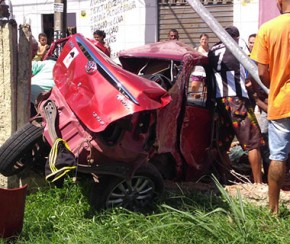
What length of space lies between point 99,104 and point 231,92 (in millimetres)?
1587

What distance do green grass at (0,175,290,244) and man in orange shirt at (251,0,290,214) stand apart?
35 centimetres

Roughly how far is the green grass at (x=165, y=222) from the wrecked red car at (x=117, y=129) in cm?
24

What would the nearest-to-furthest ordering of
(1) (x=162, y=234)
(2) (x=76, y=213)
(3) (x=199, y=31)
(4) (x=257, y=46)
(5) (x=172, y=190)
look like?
(1) (x=162, y=234) < (4) (x=257, y=46) < (2) (x=76, y=213) < (5) (x=172, y=190) < (3) (x=199, y=31)

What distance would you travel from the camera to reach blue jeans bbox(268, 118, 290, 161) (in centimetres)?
453

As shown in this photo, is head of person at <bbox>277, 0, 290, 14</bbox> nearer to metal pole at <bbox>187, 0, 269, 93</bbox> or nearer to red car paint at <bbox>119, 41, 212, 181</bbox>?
metal pole at <bbox>187, 0, 269, 93</bbox>

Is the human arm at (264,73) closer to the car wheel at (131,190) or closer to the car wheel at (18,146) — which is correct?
the car wheel at (131,190)

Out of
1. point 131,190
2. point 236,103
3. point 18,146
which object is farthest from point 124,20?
point 131,190

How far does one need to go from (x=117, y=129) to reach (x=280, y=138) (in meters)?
1.28

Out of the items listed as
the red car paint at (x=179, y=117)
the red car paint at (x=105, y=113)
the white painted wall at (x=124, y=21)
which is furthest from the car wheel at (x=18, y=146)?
the white painted wall at (x=124, y=21)

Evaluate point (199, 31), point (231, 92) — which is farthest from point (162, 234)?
point (199, 31)

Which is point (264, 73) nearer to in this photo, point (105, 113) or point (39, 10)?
point (105, 113)

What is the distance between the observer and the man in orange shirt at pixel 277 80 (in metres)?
4.48

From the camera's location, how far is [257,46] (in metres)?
4.60

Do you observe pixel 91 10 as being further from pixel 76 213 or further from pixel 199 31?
pixel 76 213
